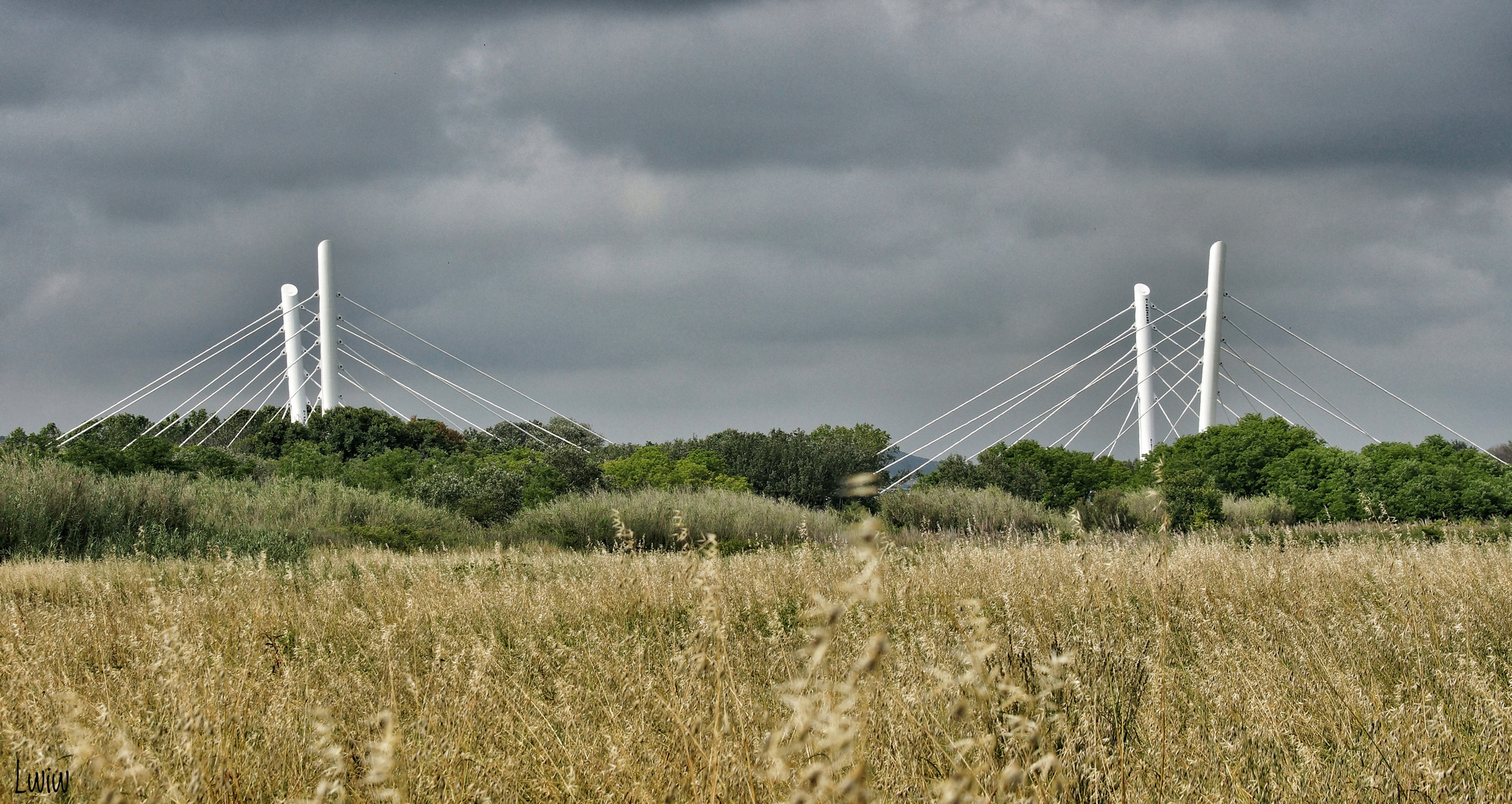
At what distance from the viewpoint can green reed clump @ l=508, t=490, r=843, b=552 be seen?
1220 centimetres

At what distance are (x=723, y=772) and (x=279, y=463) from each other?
67.8ft

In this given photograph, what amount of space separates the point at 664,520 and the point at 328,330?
61.2ft

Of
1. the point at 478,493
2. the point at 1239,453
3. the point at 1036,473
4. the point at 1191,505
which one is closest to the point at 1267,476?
the point at 1239,453

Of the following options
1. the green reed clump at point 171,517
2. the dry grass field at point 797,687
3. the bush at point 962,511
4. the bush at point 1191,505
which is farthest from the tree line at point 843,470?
the dry grass field at point 797,687

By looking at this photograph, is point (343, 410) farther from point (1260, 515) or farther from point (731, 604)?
point (731, 604)

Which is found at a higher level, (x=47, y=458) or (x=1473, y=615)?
(x=47, y=458)

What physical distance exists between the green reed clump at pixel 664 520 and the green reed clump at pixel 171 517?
109cm

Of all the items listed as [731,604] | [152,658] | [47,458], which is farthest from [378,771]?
[47,458]

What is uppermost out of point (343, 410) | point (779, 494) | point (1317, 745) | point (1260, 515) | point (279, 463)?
point (343, 410)

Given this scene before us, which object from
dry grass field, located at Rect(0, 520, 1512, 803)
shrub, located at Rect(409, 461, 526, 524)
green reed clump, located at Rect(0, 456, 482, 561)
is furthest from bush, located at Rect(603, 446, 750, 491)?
dry grass field, located at Rect(0, 520, 1512, 803)

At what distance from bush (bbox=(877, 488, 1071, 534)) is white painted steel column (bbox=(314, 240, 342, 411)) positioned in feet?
58.3

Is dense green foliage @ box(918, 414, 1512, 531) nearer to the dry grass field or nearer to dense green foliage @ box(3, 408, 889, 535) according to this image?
dense green foliage @ box(3, 408, 889, 535)

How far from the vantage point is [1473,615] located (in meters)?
4.46

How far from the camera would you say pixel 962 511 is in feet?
49.8
